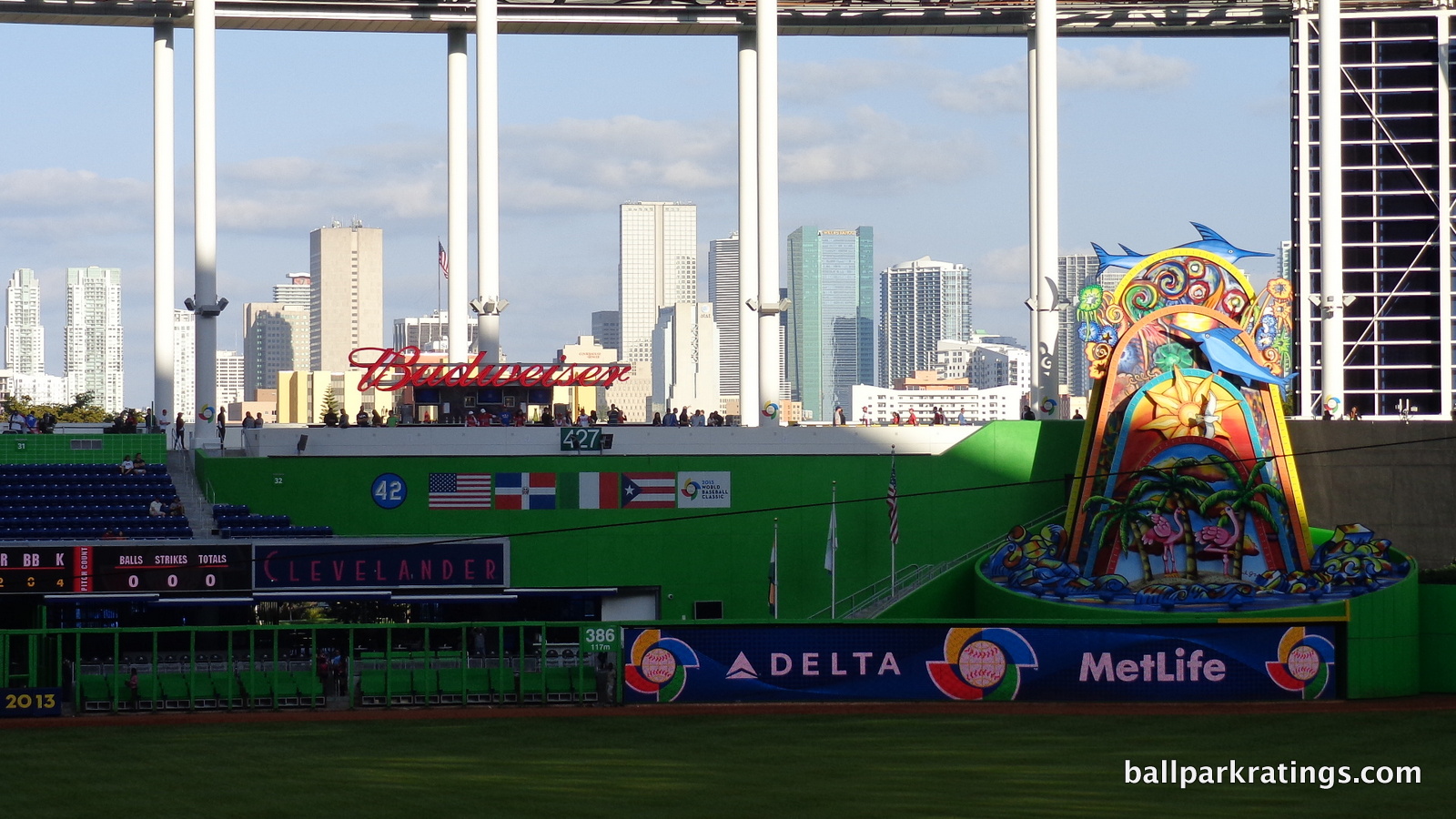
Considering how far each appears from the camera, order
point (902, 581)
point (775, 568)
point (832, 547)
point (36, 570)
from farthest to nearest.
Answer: point (902, 581), point (832, 547), point (775, 568), point (36, 570)

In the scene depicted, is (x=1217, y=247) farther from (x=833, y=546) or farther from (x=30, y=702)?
(x=30, y=702)

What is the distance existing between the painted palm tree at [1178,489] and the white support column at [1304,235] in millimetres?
36051

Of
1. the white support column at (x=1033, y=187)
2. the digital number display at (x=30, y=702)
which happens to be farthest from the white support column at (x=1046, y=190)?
the digital number display at (x=30, y=702)

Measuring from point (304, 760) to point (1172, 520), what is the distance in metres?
23.3

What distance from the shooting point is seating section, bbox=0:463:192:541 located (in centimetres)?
4472

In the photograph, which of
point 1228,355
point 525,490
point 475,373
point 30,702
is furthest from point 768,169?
point 30,702

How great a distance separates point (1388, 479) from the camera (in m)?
46.4

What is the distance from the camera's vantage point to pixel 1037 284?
56.3m

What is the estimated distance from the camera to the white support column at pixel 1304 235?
252 feet

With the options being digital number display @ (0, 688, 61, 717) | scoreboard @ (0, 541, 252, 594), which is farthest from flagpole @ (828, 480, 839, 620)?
digital number display @ (0, 688, 61, 717)

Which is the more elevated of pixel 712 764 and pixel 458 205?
pixel 458 205

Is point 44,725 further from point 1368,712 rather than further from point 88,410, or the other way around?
point 88,410

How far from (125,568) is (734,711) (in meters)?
16.7

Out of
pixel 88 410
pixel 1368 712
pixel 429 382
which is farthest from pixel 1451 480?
pixel 88 410
